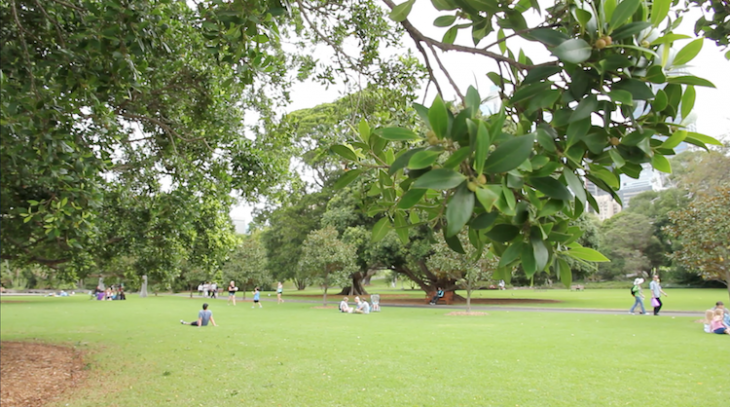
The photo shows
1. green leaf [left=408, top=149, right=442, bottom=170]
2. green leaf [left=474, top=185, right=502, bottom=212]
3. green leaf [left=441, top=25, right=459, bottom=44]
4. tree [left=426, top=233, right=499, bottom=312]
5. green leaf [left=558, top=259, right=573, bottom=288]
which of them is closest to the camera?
green leaf [left=474, top=185, right=502, bottom=212]

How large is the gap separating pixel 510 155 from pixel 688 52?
1.96 ft

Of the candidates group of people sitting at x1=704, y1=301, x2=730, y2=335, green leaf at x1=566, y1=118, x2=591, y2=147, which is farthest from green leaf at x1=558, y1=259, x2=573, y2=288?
group of people sitting at x1=704, y1=301, x2=730, y2=335

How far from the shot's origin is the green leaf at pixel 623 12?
41.0 inches

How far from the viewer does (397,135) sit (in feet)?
3.63

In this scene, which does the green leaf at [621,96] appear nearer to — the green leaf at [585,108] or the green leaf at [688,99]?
the green leaf at [585,108]

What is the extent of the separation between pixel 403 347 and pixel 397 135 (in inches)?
349

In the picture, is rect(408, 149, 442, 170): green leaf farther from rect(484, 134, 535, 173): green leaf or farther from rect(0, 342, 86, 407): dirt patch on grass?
rect(0, 342, 86, 407): dirt patch on grass

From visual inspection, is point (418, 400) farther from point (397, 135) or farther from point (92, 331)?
point (92, 331)

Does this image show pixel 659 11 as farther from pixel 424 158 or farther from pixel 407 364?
pixel 407 364

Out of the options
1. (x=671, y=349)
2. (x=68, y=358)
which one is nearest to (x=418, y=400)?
(x=671, y=349)

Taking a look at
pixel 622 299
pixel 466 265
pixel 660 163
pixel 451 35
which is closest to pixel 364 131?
pixel 451 35

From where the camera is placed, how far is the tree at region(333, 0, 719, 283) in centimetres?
97

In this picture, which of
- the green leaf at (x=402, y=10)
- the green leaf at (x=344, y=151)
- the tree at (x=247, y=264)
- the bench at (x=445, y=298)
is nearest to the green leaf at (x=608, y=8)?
the green leaf at (x=402, y=10)

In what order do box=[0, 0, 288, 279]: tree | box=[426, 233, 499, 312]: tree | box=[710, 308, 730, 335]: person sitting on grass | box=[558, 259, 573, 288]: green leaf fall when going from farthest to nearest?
box=[426, 233, 499, 312]: tree, box=[710, 308, 730, 335]: person sitting on grass, box=[0, 0, 288, 279]: tree, box=[558, 259, 573, 288]: green leaf
